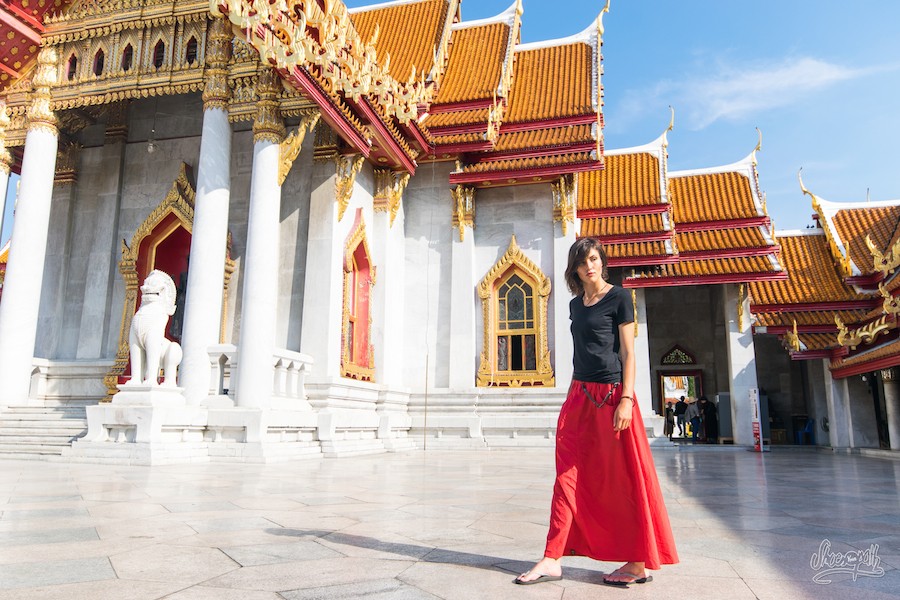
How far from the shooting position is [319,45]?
9.89 meters

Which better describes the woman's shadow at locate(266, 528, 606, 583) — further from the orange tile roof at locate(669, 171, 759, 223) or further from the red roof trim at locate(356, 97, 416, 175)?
the orange tile roof at locate(669, 171, 759, 223)

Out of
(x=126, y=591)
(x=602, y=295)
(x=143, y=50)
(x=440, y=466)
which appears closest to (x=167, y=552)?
(x=126, y=591)

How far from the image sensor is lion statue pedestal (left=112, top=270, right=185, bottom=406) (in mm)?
8328

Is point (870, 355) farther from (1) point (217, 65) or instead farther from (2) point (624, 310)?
(1) point (217, 65)

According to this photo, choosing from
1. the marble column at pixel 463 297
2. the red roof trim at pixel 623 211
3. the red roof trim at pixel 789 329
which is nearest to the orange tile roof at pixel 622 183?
the red roof trim at pixel 623 211

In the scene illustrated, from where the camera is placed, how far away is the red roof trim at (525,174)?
532 inches

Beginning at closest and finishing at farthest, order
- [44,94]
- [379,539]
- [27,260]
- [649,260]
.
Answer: [379,539], [27,260], [44,94], [649,260]

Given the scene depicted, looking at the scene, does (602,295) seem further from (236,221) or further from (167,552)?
(236,221)

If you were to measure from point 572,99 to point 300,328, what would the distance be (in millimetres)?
8033

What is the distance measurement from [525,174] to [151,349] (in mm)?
7938

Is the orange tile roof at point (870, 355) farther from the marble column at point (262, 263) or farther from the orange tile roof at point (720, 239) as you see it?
the marble column at point (262, 263)

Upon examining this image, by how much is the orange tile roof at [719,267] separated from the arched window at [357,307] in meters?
6.82

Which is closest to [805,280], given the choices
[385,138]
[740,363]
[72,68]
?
[740,363]

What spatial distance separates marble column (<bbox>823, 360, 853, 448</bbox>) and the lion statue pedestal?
44.2ft
